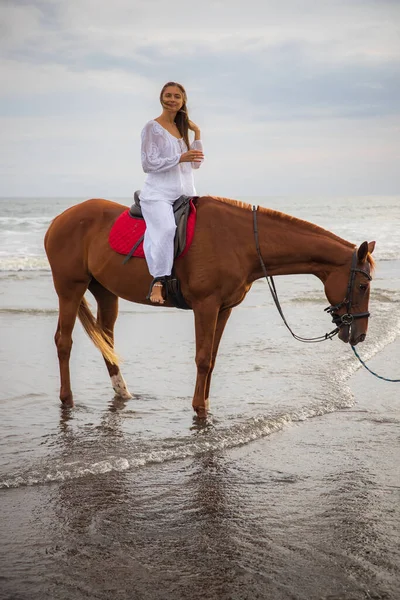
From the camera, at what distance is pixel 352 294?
5.11 metres

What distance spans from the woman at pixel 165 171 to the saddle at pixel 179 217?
0.05 meters

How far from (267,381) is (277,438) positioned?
169cm

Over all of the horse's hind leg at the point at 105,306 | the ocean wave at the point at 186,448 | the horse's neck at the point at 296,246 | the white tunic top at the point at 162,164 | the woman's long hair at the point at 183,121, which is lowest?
the ocean wave at the point at 186,448

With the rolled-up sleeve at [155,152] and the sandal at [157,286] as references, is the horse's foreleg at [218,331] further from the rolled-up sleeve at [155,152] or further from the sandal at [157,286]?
the rolled-up sleeve at [155,152]

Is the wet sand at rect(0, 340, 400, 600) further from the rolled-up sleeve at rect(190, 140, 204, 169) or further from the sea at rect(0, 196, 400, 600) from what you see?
the rolled-up sleeve at rect(190, 140, 204, 169)

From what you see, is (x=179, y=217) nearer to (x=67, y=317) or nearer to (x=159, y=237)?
(x=159, y=237)

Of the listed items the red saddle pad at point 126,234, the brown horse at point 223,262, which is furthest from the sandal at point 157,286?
the red saddle pad at point 126,234

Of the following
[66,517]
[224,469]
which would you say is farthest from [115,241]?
[66,517]

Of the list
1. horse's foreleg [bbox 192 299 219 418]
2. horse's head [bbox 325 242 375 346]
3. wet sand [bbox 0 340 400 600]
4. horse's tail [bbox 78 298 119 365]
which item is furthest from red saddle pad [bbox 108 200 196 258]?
wet sand [bbox 0 340 400 600]

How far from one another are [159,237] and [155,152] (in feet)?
2.36

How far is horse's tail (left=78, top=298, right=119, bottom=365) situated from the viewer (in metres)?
6.12

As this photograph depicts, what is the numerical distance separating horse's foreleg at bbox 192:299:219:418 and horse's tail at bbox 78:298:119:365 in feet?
3.40

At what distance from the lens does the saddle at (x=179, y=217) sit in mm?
5305

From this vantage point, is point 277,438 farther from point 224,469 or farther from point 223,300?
point 223,300
